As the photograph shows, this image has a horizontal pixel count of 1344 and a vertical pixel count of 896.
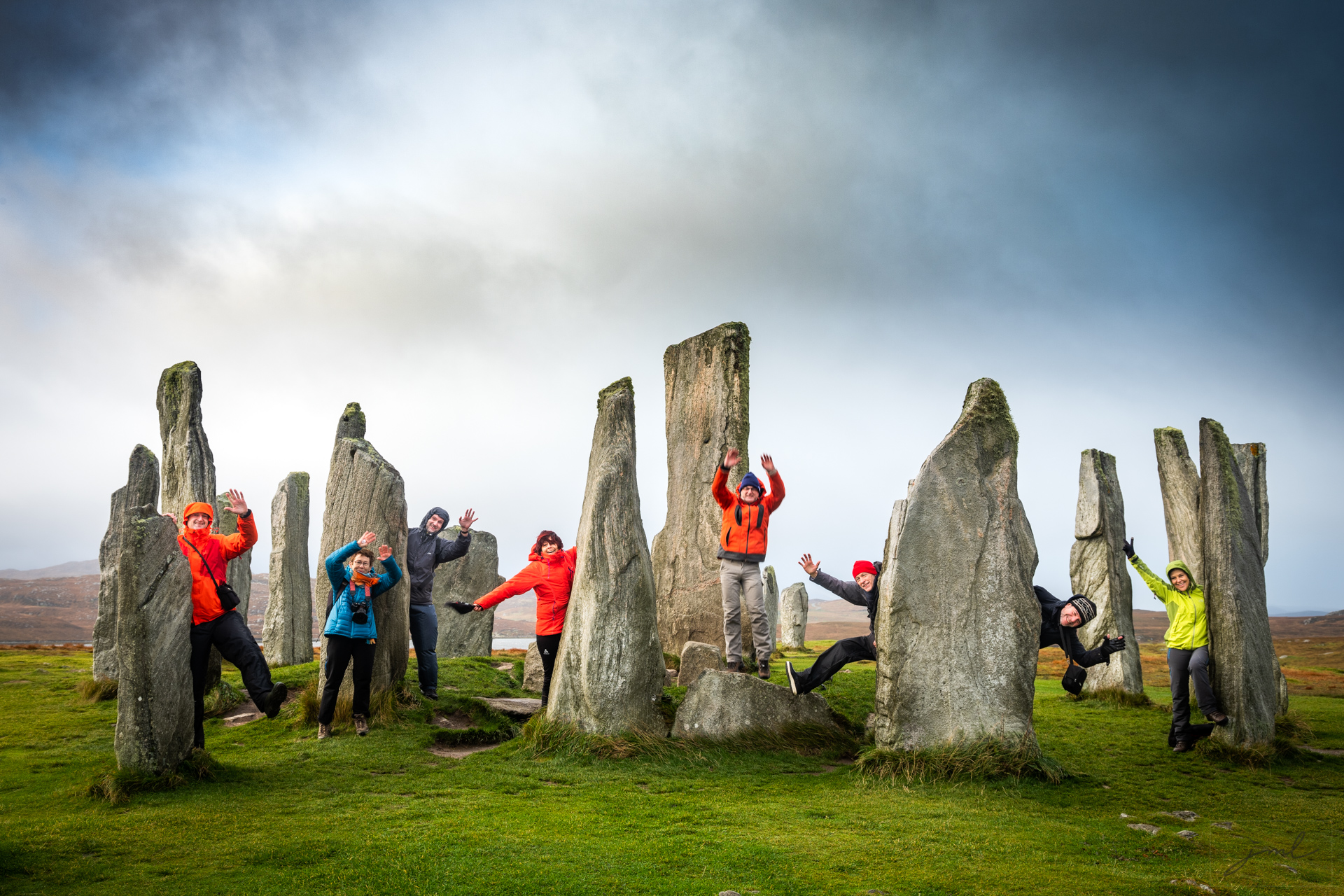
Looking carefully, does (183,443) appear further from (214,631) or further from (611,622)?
(611,622)

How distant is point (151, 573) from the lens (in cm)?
712

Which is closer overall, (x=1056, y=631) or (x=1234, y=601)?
(x=1056, y=631)

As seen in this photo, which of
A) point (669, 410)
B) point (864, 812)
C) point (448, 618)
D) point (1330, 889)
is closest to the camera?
point (1330, 889)

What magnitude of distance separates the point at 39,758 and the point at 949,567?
992 centimetres

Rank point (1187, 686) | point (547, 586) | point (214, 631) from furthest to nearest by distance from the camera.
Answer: point (547, 586), point (1187, 686), point (214, 631)

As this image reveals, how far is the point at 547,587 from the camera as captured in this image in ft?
32.9

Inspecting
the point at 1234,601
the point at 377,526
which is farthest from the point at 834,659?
the point at 377,526

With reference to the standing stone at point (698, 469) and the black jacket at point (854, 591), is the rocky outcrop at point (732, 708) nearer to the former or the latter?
the black jacket at point (854, 591)

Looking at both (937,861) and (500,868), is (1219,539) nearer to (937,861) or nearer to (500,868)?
(937,861)

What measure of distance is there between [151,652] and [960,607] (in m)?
7.72

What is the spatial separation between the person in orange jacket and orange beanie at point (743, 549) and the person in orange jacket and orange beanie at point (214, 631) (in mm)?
5466

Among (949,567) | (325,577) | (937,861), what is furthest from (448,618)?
(937,861)

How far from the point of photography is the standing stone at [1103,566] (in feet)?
46.9

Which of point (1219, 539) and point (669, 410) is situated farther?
point (669, 410)
